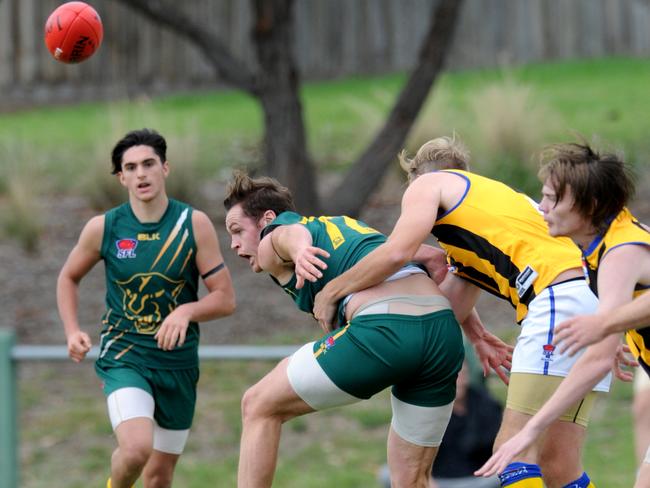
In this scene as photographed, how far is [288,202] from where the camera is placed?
5.30 meters

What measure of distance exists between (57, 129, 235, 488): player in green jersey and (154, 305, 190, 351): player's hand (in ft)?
0.17

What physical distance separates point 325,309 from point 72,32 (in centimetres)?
226

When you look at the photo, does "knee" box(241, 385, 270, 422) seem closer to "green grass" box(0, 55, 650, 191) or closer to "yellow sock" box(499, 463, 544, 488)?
"yellow sock" box(499, 463, 544, 488)

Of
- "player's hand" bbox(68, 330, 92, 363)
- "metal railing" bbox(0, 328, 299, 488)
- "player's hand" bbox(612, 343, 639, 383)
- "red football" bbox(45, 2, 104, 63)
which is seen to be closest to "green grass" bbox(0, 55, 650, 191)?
"metal railing" bbox(0, 328, 299, 488)

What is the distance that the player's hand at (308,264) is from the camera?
4.69 meters

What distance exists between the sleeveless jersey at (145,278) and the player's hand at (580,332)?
250 centimetres

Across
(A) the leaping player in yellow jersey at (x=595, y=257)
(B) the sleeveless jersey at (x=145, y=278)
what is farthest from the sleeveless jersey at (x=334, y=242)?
(B) the sleeveless jersey at (x=145, y=278)

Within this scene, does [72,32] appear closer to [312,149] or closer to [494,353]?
[494,353]

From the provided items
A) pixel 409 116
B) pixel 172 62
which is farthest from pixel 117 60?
pixel 409 116

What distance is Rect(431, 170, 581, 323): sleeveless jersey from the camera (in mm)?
4895

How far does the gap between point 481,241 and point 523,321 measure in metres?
0.40

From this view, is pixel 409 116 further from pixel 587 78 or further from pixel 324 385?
pixel 587 78

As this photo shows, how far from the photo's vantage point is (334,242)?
5.04 meters

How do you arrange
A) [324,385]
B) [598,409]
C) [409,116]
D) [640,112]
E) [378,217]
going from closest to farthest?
[324,385]
[598,409]
[409,116]
[378,217]
[640,112]
